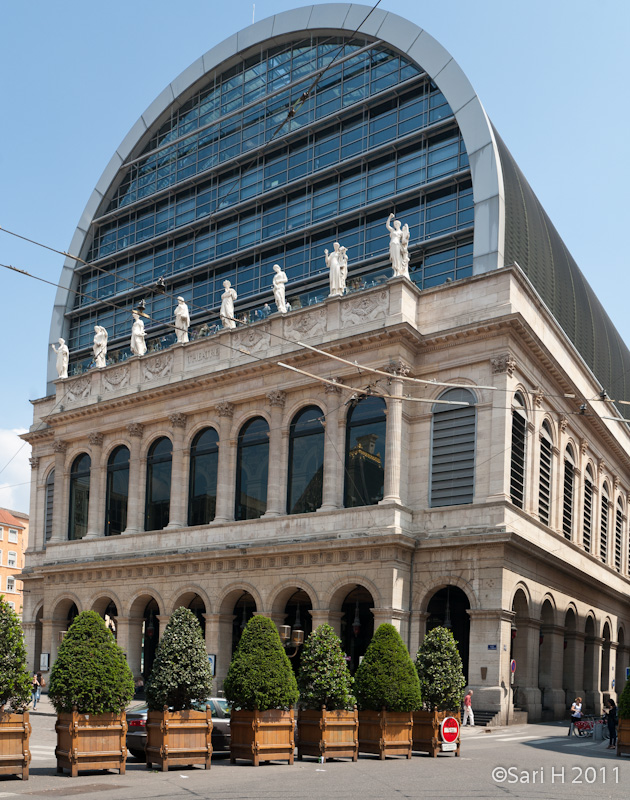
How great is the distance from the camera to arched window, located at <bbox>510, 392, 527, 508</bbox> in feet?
128

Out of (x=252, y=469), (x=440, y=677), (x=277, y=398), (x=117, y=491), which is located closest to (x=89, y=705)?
(x=440, y=677)

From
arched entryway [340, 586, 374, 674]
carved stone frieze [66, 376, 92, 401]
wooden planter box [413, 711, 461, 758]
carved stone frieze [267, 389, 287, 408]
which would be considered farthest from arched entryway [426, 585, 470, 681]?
carved stone frieze [66, 376, 92, 401]

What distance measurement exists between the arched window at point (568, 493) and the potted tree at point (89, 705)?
100 feet

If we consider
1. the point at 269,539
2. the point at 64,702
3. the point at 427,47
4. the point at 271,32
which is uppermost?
the point at 271,32

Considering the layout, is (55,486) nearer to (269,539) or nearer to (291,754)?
(269,539)

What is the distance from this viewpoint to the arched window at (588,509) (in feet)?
164

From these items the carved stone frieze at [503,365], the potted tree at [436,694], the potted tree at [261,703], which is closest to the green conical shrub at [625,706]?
the potted tree at [436,694]

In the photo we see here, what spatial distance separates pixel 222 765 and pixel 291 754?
1564 millimetres

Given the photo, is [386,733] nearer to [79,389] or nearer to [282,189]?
[79,389]

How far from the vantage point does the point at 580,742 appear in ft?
102

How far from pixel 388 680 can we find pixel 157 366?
97.2 feet

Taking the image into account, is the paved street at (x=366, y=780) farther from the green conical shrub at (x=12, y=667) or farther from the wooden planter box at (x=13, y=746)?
the green conical shrub at (x=12, y=667)

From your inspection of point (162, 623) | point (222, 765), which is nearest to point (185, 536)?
point (162, 623)

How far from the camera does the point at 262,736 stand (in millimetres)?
21109
